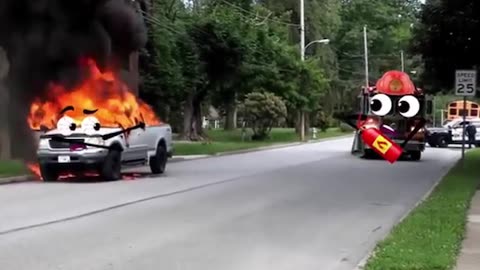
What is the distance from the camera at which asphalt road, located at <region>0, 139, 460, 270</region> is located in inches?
304

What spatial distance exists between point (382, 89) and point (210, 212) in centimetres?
949

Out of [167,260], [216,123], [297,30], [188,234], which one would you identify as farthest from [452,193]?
[216,123]

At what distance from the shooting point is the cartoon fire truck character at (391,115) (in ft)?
8.06

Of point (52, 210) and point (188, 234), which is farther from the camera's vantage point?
point (52, 210)

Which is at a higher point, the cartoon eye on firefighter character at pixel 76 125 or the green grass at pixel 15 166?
the cartoon eye on firefighter character at pixel 76 125

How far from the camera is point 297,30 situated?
5297 centimetres

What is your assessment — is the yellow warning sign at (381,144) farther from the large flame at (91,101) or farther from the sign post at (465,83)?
the sign post at (465,83)

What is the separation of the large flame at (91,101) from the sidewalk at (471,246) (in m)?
4.44

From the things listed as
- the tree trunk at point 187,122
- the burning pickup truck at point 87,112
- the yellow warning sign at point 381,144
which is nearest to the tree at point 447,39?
the burning pickup truck at point 87,112

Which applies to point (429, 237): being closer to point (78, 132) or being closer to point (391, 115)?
point (78, 132)

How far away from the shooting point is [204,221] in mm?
10797

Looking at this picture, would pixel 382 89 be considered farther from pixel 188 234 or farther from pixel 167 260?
pixel 188 234

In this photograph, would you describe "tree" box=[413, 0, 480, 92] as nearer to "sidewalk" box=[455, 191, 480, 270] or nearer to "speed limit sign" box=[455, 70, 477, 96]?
"speed limit sign" box=[455, 70, 477, 96]

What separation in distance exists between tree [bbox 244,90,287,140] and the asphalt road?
26541 millimetres
